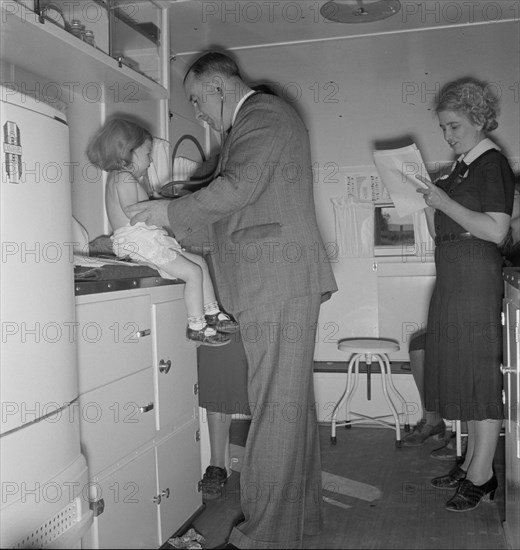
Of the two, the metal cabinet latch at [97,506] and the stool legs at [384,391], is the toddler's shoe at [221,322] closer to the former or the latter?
the metal cabinet latch at [97,506]

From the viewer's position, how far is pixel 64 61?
7.91 feet

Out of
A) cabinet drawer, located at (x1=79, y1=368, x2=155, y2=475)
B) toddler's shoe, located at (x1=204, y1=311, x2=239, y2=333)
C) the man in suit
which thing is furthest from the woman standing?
cabinet drawer, located at (x1=79, y1=368, x2=155, y2=475)

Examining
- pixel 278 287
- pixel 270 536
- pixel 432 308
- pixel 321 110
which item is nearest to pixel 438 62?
pixel 321 110

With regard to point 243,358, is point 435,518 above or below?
below

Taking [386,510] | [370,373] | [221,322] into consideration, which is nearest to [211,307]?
[221,322]

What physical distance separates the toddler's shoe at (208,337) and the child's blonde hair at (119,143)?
2.71ft

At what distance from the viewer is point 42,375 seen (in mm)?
1364

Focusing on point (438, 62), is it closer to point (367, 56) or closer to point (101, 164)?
point (367, 56)

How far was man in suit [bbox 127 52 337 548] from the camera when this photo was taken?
1.76 m

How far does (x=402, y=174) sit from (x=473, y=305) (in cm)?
57

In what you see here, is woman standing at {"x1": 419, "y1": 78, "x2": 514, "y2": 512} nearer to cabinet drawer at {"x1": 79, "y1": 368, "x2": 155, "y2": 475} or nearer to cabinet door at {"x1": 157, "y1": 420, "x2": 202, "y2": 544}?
cabinet door at {"x1": 157, "y1": 420, "x2": 202, "y2": 544}

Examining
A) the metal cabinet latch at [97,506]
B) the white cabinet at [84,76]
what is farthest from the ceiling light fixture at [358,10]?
the metal cabinet latch at [97,506]

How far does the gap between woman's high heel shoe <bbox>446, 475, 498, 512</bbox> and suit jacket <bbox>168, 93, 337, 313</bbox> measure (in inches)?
42.3

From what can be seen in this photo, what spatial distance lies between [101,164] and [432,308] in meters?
1.48
